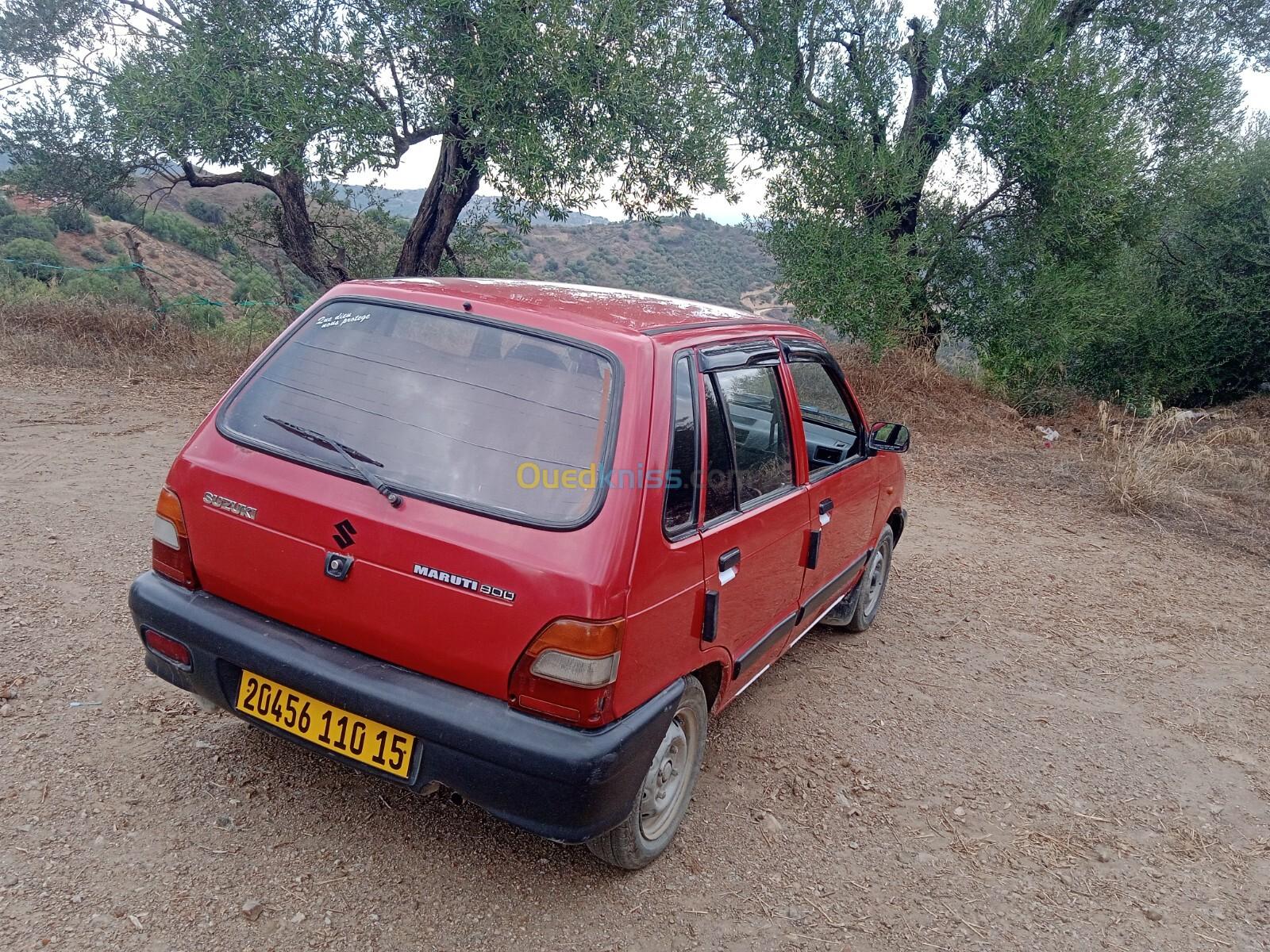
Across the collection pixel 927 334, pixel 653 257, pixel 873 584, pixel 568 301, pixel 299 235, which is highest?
pixel 653 257

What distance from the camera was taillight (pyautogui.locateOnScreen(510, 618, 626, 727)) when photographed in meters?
2.03

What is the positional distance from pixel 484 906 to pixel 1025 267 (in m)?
11.2

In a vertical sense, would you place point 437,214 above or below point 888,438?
above

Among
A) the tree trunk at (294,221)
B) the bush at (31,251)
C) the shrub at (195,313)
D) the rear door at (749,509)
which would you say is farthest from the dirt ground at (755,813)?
the bush at (31,251)

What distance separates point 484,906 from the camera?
2.32m

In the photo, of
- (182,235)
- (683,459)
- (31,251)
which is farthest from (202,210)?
(683,459)

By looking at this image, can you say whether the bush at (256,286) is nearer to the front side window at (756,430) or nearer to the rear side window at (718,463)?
the front side window at (756,430)

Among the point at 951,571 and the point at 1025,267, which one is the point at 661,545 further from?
the point at 1025,267

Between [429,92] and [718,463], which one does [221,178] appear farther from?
[718,463]

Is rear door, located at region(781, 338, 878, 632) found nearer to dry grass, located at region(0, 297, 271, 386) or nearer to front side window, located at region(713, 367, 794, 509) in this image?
front side window, located at region(713, 367, 794, 509)

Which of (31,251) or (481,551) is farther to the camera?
(31,251)

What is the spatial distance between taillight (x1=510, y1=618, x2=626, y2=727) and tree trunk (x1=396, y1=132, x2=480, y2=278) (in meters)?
8.71

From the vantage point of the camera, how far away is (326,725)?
7.23 ft

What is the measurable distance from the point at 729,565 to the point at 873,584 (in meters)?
2.34
